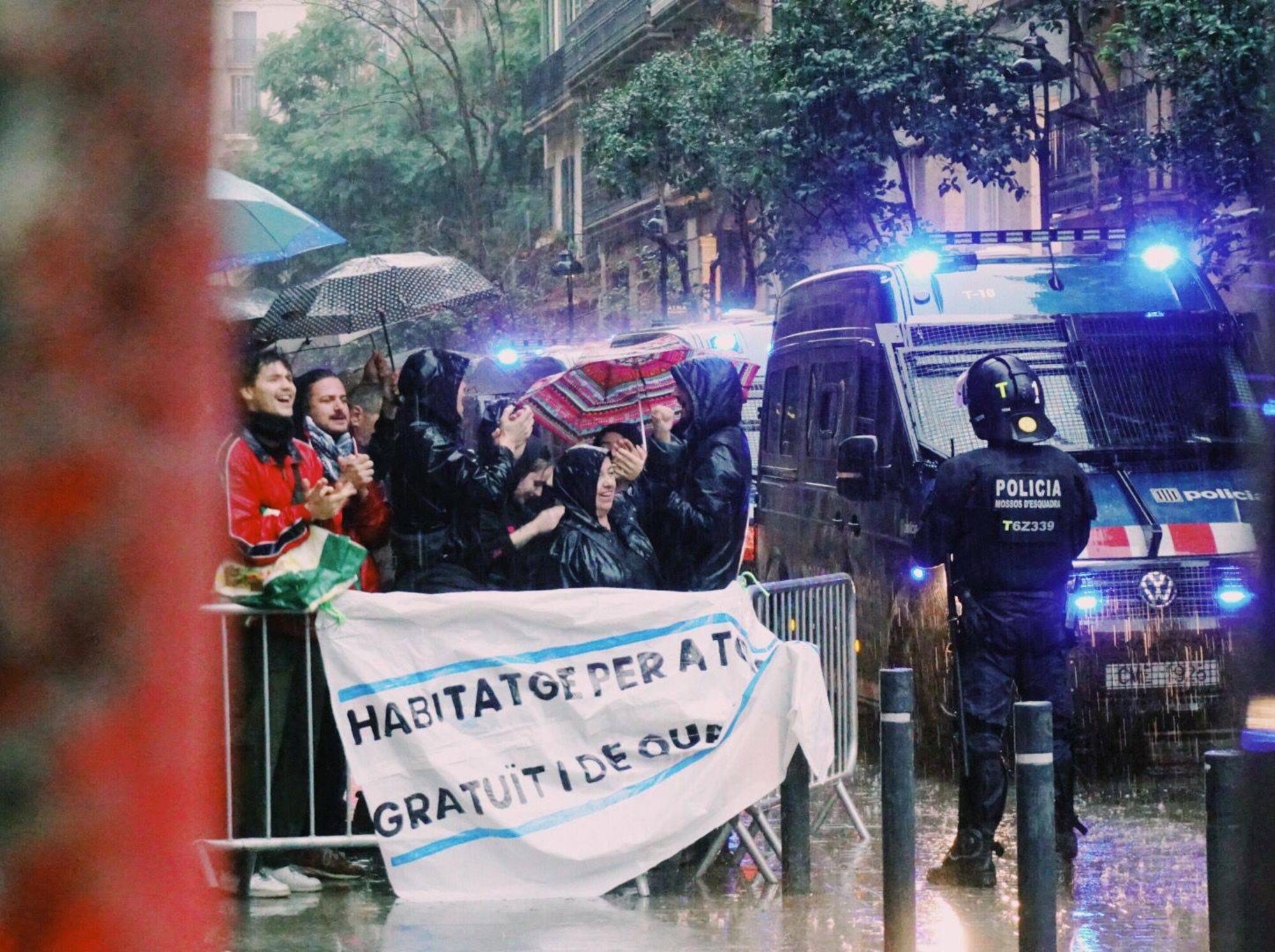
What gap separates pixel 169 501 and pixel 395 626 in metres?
6.41

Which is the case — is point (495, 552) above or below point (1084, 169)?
below

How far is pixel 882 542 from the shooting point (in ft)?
36.0

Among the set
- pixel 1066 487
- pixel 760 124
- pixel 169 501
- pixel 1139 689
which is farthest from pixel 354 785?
pixel 760 124

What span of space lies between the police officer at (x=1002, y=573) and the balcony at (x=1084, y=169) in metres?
13.7

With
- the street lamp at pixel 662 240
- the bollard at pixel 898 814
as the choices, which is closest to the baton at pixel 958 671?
the bollard at pixel 898 814

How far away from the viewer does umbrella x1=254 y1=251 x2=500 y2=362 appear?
40.9 ft

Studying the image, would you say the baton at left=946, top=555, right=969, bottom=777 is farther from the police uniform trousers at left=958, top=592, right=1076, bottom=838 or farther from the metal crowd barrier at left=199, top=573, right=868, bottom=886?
the metal crowd barrier at left=199, top=573, right=868, bottom=886

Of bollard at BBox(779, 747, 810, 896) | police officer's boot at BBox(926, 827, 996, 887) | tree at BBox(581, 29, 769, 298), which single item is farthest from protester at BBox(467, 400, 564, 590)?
tree at BBox(581, 29, 769, 298)

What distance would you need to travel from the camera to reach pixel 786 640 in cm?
789

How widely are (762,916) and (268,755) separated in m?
1.77

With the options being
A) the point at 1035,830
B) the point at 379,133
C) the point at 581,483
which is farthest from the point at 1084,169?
the point at 379,133

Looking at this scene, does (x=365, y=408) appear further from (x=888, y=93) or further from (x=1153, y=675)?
(x=888, y=93)

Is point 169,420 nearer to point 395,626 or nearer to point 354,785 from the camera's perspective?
point 395,626

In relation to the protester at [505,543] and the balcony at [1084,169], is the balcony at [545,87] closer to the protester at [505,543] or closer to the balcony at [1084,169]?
the balcony at [1084,169]
